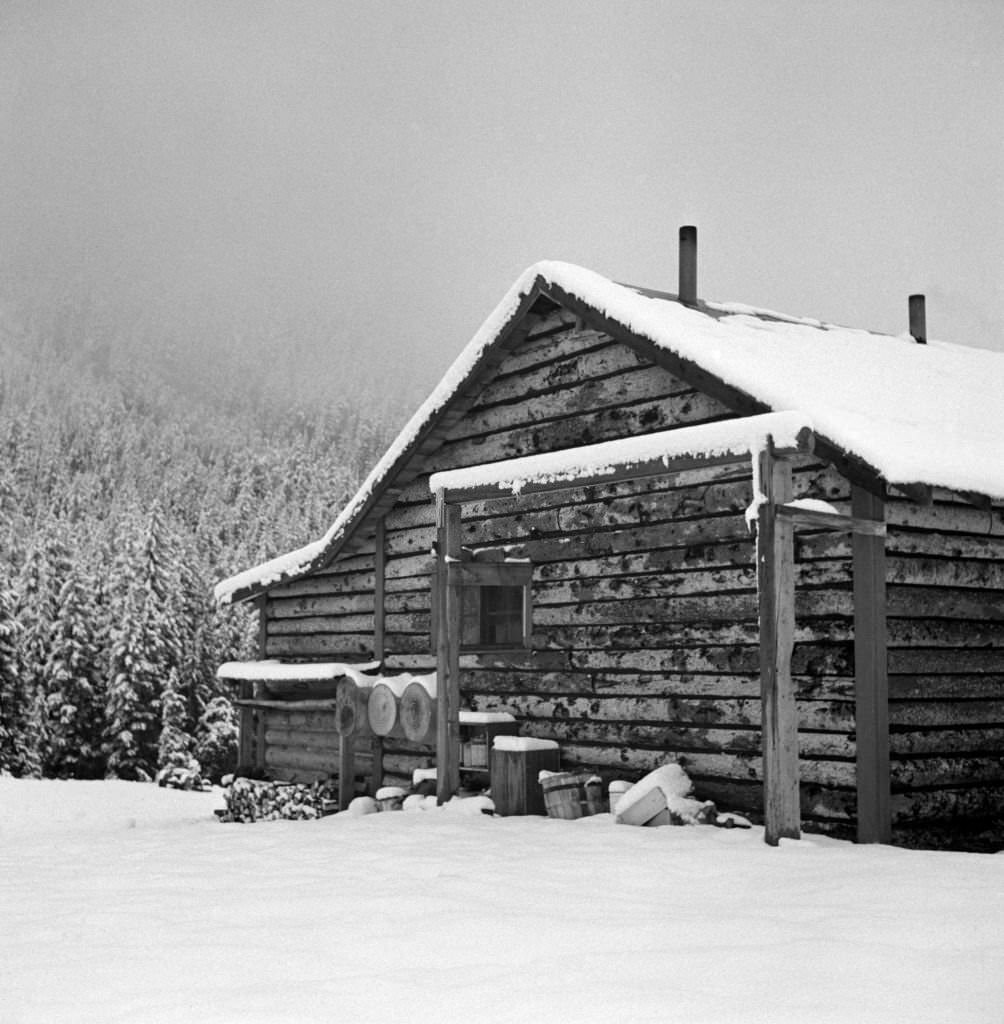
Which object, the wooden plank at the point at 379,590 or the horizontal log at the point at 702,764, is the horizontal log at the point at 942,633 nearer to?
the horizontal log at the point at 702,764

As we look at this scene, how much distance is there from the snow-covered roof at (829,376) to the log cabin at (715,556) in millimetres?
34

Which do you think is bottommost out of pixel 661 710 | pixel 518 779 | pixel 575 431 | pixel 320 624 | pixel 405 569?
pixel 518 779

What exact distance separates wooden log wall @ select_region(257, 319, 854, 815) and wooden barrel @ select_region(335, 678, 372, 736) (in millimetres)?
813

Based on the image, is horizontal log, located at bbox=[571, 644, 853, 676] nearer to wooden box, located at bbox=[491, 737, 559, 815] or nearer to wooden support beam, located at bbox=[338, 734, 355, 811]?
wooden box, located at bbox=[491, 737, 559, 815]

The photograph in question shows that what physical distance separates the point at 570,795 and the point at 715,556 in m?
2.30

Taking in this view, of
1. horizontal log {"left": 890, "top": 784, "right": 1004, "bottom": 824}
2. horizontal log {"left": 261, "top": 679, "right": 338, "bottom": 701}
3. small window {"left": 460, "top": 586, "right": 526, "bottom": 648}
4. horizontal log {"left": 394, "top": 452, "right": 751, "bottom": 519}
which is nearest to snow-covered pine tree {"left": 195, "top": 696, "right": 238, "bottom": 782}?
horizontal log {"left": 261, "top": 679, "right": 338, "bottom": 701}

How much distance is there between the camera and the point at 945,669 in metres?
9.57

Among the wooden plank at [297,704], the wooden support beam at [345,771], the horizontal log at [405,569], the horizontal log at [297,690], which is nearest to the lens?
the wooden support beam at [345,771]

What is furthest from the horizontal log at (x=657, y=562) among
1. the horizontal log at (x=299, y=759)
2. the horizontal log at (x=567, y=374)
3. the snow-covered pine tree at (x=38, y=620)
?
the snow-covered pine tree at (x=38, y=620)

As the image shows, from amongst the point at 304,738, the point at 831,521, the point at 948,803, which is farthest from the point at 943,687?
the point at 304,738

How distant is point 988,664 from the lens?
32.5ft

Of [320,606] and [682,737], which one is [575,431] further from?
[320,606]

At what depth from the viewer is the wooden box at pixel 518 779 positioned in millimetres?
10906

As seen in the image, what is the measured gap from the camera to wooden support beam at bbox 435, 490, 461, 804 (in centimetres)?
1141
